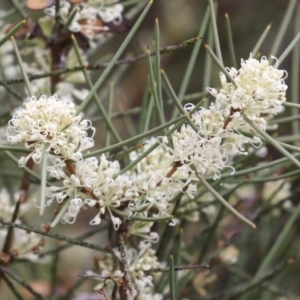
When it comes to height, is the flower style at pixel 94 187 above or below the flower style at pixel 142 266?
above

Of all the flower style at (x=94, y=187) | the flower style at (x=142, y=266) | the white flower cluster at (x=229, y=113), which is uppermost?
the white flower cluster at (x=229, y=113)

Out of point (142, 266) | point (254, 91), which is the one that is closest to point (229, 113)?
point (254, 91)

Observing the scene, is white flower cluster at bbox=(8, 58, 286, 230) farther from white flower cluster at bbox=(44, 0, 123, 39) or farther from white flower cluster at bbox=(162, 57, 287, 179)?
white flower cluster at bbox=(44, 0, 123, 39)

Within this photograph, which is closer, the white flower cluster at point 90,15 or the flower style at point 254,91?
the flower style at point 254,91

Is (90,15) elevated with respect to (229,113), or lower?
elevated

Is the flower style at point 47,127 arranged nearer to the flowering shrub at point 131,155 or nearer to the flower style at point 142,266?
the flowering shrub at point 131,155

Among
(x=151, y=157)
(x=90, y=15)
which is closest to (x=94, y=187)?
(x=151, y=157)

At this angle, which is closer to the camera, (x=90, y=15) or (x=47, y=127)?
(x=47, y=127)

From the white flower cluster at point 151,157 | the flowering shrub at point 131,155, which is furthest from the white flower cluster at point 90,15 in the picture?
the white flower cluster at point 151,157

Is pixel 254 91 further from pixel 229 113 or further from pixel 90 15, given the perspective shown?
pixel 90 15

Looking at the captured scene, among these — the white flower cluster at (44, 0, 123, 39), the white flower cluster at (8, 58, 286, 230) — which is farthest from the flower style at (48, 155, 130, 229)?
the white flower cluster at (44, 0, 123, 39)
